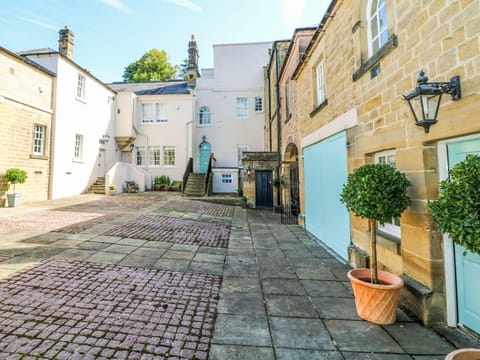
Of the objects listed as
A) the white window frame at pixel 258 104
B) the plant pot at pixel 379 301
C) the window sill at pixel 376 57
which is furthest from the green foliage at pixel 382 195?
the white window frame at pixel 258 104

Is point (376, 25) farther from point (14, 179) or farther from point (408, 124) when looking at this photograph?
point (14, 179)

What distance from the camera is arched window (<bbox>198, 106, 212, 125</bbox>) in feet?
66.1

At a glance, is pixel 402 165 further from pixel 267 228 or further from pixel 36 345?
pixel 267 228

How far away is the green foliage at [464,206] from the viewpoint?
1.74 metres

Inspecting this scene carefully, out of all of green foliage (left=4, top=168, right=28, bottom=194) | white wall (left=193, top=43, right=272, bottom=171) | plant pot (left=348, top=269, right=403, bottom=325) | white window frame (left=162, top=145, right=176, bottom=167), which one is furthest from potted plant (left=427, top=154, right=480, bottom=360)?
white window frame (left=162, top=145, right=176, bottom=167)

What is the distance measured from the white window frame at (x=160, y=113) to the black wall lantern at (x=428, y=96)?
1849 centimetres

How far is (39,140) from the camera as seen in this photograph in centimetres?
1181

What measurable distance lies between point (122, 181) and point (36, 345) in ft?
51.1

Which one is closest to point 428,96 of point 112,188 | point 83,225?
point 83,225

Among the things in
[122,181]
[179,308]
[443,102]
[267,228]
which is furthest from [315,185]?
[122,181]

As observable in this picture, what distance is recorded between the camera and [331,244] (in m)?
5.59

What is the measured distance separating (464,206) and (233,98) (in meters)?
19.4

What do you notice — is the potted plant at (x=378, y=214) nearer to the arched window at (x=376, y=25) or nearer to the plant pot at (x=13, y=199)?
the arched window at (x=376, y=25)

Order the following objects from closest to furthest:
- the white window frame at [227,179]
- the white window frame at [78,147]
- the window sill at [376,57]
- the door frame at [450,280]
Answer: the door frame at [450,280]
the window sill at [376,57]
the white window frame at [78,147]
the white window frame at [227,179]
